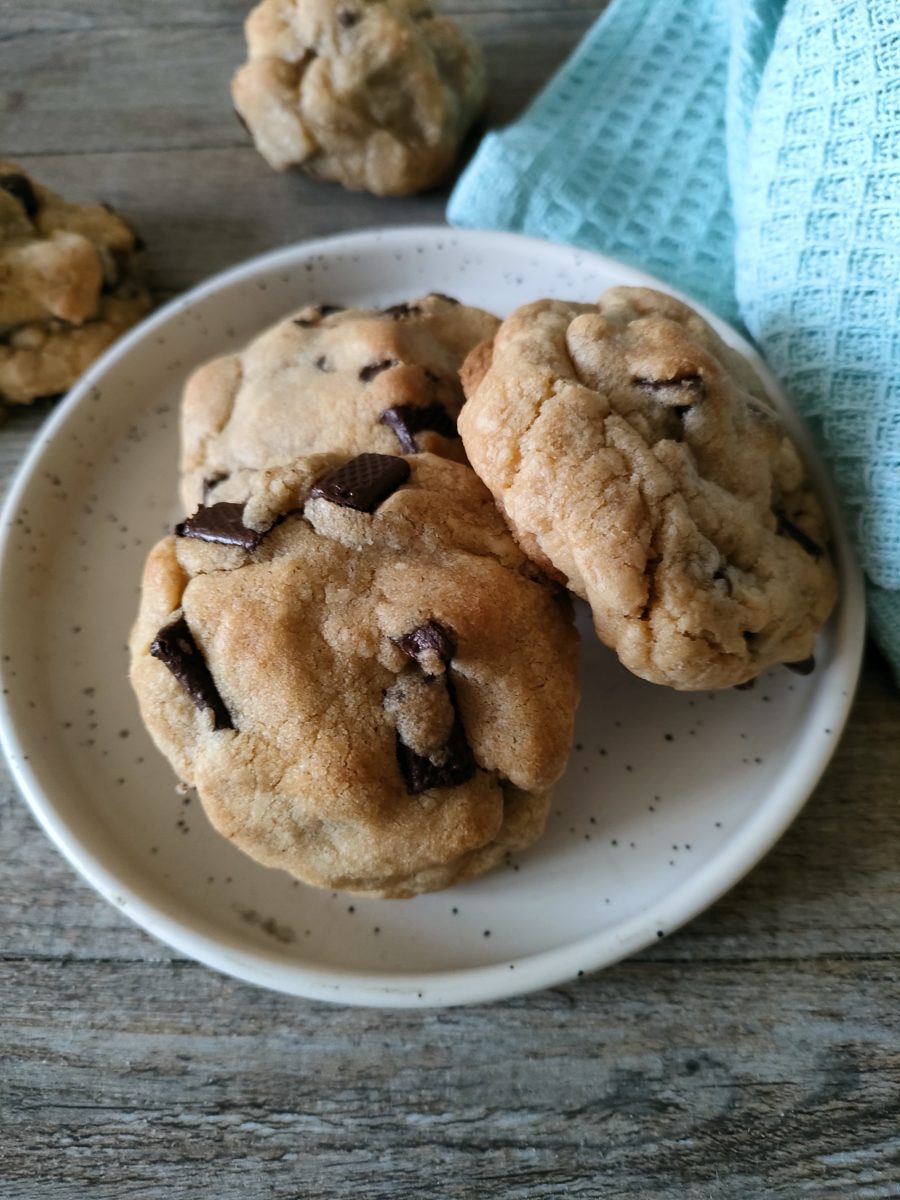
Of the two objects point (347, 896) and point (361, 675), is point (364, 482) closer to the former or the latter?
point (361, 675)

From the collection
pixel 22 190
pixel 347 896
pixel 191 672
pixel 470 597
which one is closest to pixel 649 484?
pixel 470 597

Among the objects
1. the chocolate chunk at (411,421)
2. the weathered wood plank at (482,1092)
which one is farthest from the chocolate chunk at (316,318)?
the weathered wood plank at (482,1092)

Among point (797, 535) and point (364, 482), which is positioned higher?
point (364, 482)

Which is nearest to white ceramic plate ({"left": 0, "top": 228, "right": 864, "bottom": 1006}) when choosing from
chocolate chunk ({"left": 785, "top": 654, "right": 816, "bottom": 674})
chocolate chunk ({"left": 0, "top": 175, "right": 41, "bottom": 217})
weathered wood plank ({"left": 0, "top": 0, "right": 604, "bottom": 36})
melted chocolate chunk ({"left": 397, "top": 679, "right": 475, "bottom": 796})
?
chocolate chunk ({"left": 785, "top": 654, "right": 816, "bottom": 674})

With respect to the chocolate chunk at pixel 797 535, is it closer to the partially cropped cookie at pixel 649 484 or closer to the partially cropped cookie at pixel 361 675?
the partially cropped cookie at pixel 649 484

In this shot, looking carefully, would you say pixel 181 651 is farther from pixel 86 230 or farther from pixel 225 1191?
pixel 86 230

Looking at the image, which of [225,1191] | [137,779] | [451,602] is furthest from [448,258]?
[225,1191]
